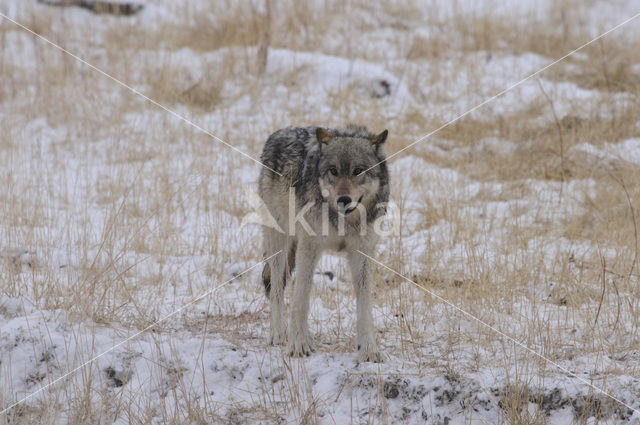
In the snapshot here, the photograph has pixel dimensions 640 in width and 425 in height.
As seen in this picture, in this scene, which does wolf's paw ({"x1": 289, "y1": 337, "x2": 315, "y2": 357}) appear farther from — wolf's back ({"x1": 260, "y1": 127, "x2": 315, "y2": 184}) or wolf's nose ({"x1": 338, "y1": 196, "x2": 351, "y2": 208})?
wolf's back ({"x1": 260, "y1": 127, "x2": 315, "y2": 184})

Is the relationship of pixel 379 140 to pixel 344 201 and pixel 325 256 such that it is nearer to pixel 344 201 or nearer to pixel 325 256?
pixel 344 201

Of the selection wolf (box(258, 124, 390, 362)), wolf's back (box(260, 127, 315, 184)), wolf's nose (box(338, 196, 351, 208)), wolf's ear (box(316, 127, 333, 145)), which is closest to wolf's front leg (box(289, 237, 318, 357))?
wolf (box(258, 124, 390, 362))

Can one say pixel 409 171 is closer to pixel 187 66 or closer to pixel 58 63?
pixel 187 66

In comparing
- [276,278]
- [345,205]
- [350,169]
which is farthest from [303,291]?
[350,169]

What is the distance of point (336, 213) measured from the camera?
4.50 m

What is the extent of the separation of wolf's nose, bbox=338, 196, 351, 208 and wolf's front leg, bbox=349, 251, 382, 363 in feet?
1.55

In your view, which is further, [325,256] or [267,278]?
[325,256]

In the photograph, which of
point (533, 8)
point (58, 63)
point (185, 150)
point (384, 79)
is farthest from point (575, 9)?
point (58, 63)

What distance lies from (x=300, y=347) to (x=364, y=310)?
0.53 meters

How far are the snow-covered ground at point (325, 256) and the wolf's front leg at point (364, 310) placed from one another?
0.15 meters

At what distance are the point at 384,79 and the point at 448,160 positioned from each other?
260 centimetres

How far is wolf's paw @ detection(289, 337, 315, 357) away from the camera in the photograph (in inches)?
176

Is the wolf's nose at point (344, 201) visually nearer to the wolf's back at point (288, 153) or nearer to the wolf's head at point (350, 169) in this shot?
the wolf's head at point (350, 169)

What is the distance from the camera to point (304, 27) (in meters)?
12.6
